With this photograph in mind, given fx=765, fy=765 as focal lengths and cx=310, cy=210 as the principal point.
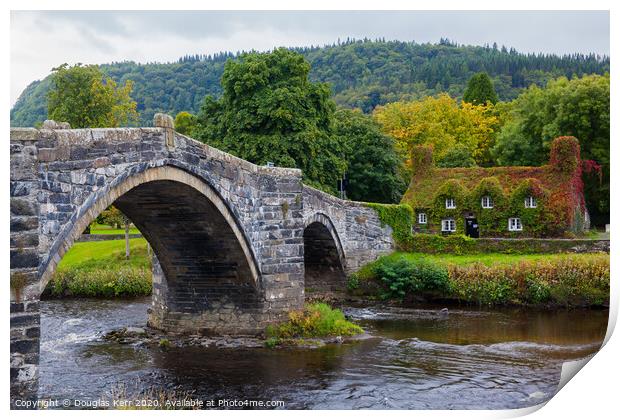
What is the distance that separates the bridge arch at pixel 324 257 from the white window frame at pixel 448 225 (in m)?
9.10

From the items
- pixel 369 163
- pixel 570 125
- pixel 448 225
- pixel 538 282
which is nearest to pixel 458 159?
pixel 369 163

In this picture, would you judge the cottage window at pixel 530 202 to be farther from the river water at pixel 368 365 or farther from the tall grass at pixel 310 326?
the tall grass at pixel 310 326

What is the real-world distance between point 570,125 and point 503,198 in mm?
4133

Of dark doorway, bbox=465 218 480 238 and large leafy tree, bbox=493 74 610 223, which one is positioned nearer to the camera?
large leafy tree, bbox=493 74 610 223

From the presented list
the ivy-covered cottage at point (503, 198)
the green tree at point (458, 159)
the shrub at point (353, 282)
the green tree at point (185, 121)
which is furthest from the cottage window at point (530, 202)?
the green tree at point (185, 121)

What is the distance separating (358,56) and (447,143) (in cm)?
1798

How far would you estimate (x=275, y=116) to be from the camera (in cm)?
2802

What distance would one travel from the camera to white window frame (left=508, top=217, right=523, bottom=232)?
105 ft

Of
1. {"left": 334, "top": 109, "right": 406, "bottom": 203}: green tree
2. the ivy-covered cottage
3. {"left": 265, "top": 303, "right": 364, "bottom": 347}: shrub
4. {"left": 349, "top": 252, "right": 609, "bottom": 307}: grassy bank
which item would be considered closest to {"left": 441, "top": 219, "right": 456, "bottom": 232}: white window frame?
the ivy-covered cottage

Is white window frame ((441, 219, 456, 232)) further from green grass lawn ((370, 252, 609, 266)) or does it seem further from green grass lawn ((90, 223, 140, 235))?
green grass lawn ((90, 223, 140, 235))

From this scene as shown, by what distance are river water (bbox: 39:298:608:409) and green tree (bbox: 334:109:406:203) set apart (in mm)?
17896

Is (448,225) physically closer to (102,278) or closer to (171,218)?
(102,278)

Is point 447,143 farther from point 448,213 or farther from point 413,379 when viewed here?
point 413,379

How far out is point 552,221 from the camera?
101 ft
